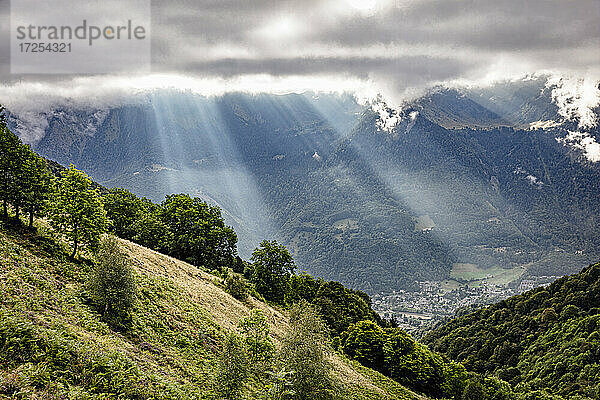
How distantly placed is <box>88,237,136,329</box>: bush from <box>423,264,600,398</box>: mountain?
91.3 m

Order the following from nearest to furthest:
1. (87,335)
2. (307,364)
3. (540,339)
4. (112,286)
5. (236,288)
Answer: (87,335) → (307,364) → (112,286) → (236,288) → (540,339)

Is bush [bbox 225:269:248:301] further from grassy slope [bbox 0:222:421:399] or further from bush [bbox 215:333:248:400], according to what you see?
bush [bbox 215:333:248:400]

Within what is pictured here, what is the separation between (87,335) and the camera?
2228 cm

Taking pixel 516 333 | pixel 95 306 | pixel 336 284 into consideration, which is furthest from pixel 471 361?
pixel 95 306

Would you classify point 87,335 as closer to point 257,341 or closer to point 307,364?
point 257,341

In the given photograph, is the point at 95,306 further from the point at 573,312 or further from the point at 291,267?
the point at 573,312

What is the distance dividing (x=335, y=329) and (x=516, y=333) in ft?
284

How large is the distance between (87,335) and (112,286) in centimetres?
548

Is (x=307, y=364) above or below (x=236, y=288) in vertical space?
below

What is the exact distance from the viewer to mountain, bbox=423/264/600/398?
90.1 m

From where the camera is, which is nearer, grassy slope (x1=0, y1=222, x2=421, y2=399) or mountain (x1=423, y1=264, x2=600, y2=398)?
grassy slope (x1=0, y1=222, x2=421, y2=399)

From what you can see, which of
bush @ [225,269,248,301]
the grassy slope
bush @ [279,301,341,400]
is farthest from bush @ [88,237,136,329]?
bush @ [225,269,248,301]

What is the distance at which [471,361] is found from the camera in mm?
120125

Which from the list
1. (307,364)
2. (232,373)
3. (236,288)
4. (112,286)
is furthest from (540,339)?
(112,286)
